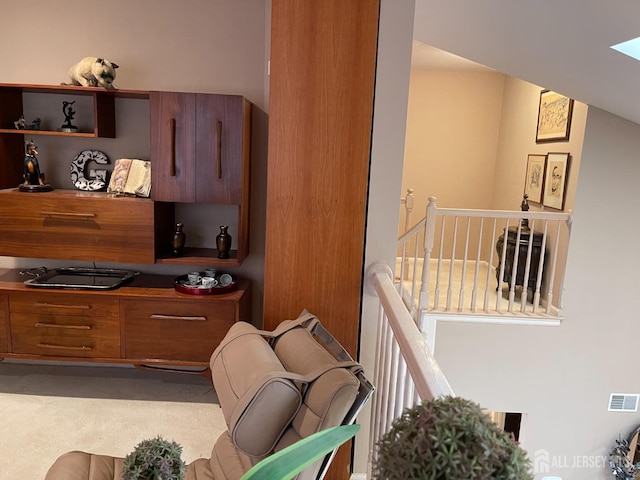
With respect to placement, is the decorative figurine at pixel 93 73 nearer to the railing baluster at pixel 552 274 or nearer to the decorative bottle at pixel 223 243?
the decorative bottle at pixel 223 243

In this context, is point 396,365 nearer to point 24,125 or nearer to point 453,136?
point 24,125

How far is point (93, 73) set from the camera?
267cm

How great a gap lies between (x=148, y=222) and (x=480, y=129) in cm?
488

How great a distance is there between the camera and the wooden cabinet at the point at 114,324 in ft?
8.86

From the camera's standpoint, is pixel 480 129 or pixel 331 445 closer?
pixel 331 445

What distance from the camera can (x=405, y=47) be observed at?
73.9 inches

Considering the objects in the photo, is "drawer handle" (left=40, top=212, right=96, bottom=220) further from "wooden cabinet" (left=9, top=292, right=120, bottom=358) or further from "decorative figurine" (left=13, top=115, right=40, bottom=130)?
"decorative figurine" (left=13, top=115, right=40, bottom=130)

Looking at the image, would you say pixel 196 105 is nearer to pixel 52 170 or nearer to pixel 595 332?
pixel 52 170

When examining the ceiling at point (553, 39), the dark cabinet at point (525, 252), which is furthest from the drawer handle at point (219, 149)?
the dark cabinet at point (525, 252)

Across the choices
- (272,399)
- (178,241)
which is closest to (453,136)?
(178,241)

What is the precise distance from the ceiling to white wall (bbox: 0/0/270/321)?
1.37 m

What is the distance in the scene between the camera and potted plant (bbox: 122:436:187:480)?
927 millimetres

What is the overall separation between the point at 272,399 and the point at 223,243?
160 cm

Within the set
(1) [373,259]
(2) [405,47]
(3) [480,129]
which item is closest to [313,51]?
(2) [405,47]
